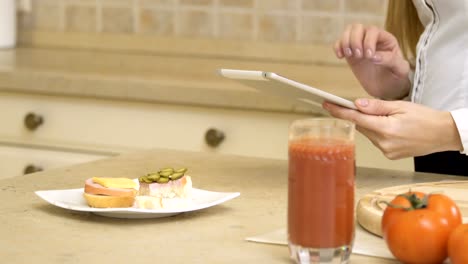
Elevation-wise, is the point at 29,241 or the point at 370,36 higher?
the point at 370,36

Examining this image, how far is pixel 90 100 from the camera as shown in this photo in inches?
101

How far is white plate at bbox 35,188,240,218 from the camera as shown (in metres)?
1.25

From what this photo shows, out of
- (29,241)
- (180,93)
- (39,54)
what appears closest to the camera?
(29,241)

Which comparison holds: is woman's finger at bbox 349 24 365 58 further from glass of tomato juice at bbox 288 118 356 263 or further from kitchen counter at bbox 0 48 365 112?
glass of tomato juice at bbox 288 118 356 263

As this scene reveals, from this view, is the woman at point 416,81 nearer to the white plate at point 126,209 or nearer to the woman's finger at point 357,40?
the woman's finger at point 357,40

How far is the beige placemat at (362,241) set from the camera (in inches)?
44.6

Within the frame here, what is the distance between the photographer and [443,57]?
1783mm

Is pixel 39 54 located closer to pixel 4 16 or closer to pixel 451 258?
pixel 4 16

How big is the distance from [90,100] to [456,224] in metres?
1.63

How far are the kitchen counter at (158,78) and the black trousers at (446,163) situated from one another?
1.35 feet

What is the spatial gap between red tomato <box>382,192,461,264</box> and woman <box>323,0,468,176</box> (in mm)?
422

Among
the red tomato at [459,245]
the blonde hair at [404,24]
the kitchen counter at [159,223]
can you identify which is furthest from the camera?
the blonde hair at [404,24]

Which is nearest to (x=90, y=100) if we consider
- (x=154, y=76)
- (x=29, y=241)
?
(x=154, y=76)

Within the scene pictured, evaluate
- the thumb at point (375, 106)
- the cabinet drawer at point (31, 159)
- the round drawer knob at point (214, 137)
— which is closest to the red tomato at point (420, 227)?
the thumb at point (375, 106)
